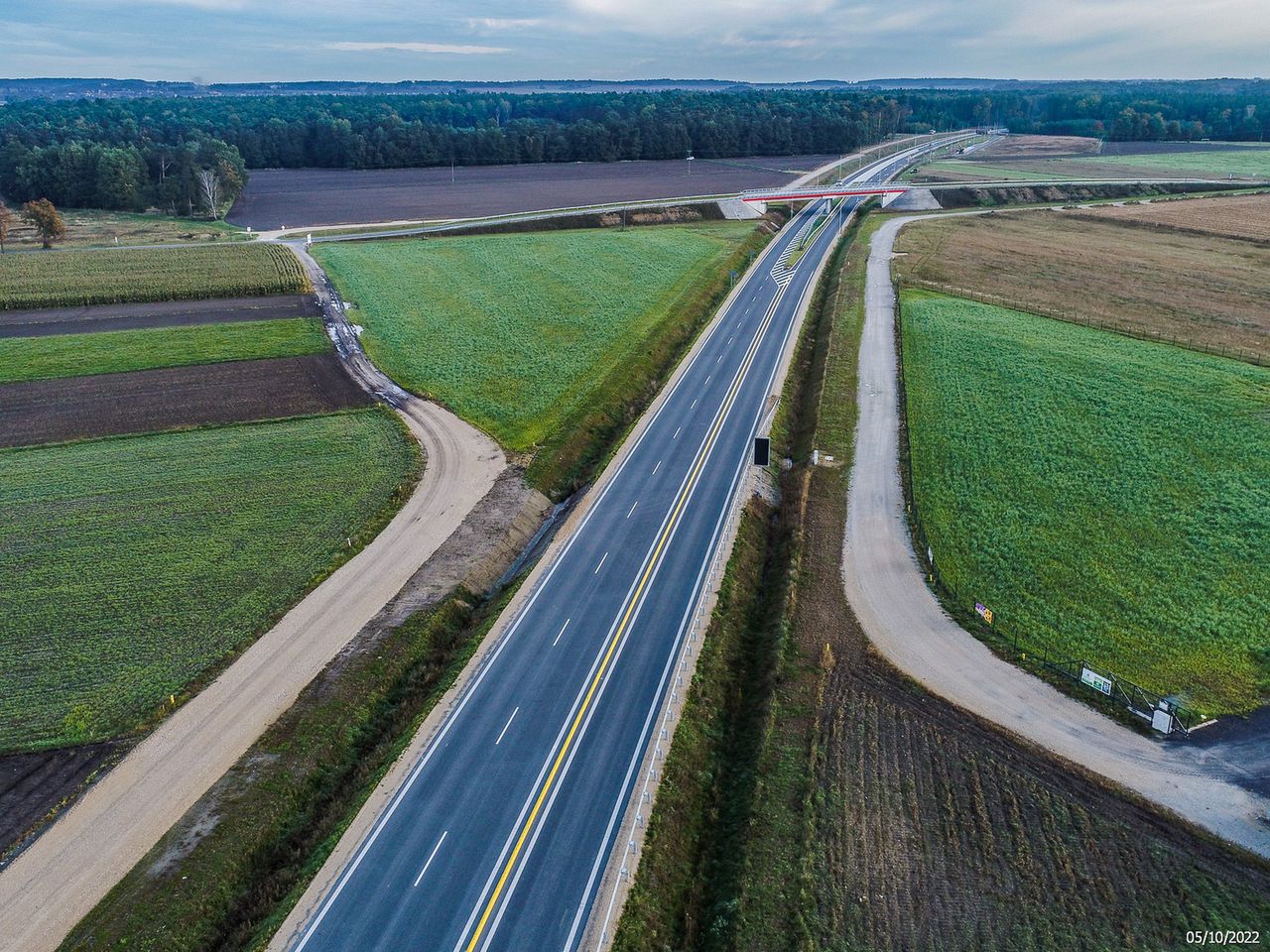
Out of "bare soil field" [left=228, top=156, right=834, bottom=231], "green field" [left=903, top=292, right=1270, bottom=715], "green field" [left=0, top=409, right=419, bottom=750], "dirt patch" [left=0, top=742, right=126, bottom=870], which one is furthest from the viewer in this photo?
"bare soil field" [left=228, top=156, right=834, bottom=231]

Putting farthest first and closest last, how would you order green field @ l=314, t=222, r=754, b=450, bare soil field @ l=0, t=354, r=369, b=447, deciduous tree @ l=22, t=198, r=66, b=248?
1. deciduous tree @ l=22, t=198, r=66, b=248
2. green field @ l=314, t=222, r=754, b=450
3. bare soil field @ l=0, t=354, r=369, b=447

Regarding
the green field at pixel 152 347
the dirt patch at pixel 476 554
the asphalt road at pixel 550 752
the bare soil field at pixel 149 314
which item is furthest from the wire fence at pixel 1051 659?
the bare soil field at pixel 149 314

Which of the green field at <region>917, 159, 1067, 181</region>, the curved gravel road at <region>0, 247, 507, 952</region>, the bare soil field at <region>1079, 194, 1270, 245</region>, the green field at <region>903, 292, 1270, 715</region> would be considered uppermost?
the green field at <region>917, 159, 1067, 181</region>

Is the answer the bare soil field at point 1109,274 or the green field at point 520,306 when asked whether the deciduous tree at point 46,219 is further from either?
the bare soil field at point 1109,274

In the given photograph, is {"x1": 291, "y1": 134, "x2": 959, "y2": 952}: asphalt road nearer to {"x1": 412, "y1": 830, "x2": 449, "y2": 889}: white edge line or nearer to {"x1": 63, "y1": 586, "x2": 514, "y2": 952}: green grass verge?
{"x1": 412, "y1": 830, "x2": 449, "y2": 889}: white edge line

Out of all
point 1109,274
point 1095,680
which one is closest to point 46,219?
point 1095,680

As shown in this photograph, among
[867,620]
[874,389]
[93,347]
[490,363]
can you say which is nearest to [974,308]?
[874,389]

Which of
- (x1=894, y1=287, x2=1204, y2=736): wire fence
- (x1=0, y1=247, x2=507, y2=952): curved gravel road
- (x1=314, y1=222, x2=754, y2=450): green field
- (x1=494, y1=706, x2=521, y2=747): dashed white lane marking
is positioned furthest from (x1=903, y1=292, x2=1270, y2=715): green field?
(x1=0, y1=247, x2=507, y2=952): curved gravel road
